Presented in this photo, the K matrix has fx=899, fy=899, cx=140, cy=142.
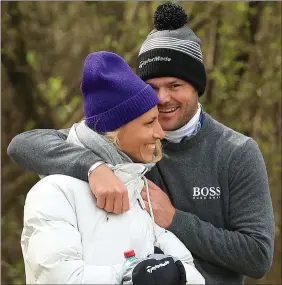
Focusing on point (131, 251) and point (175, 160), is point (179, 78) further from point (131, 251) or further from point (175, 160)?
point (131, 251)

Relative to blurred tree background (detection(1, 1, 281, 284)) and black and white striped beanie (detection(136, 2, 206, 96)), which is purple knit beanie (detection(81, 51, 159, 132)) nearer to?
black and white striped beanie (detection(136, 2, 206, 96))

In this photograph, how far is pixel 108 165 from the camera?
2.98 meters

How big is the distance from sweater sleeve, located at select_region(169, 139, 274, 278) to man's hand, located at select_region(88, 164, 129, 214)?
385mm

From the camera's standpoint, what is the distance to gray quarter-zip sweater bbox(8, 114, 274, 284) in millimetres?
3279

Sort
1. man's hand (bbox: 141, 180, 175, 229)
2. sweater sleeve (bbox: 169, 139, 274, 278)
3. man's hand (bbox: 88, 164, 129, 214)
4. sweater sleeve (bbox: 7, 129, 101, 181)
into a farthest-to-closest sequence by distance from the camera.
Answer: sweater sleeve (bbox: 169, 139, 274, 278) < man's hand (bbox: 141, 180, 175, 229) < sweater sleeve (bbox: 7, 129, 101, 181) < man's hand (bbox: 88, 164, 129, 214)

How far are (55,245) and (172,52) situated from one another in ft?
3.32

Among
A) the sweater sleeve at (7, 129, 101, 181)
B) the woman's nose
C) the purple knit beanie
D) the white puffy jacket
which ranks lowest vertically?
the white puffy jacket

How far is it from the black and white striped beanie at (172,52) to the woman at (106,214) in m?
0.34

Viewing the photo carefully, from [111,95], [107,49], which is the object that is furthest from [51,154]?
[107,49]

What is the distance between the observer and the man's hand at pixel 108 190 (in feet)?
9.47

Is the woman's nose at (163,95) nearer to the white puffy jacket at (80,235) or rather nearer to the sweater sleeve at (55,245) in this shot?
the white puffy jacket at (80,235)

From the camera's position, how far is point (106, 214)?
291 centimetres

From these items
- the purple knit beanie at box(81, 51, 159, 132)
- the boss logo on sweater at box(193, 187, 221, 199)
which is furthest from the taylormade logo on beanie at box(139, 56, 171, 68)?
the boss logo on sweater at box(193, 187, 221, 199)

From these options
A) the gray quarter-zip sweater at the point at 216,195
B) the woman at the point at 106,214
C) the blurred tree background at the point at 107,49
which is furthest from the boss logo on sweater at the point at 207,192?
the blurred tree background at the point at 107,49
